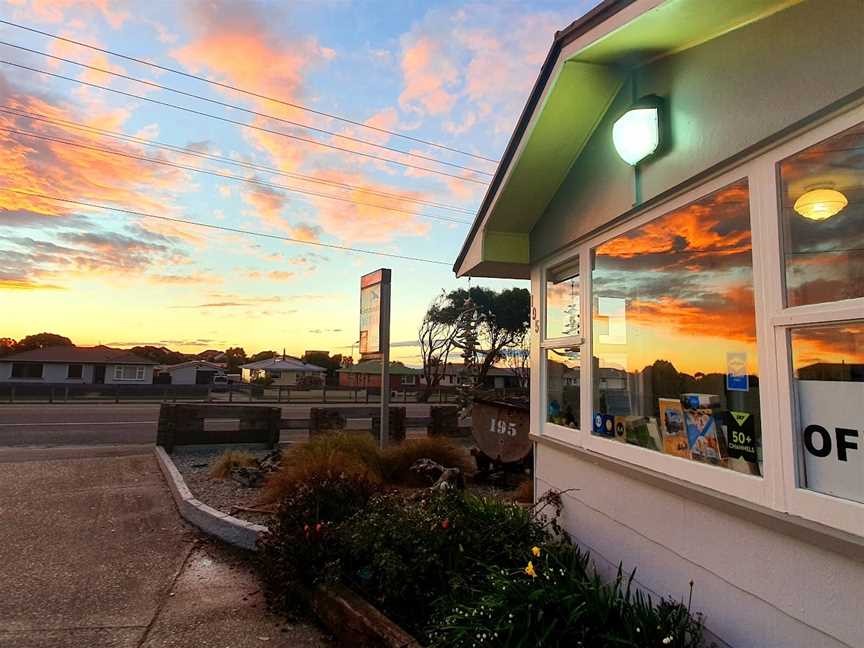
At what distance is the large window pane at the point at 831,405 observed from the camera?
5.98 feet

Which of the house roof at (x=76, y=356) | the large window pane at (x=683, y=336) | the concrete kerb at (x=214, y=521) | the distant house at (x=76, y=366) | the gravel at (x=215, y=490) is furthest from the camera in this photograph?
the house roof at (x=76, y=356)

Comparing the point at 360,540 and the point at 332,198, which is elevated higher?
the point at 332,198

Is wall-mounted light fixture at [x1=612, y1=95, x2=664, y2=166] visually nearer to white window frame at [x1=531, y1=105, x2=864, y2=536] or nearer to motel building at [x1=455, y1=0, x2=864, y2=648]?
motel building at [x1=455, y1=0, x2=864, y2=648]

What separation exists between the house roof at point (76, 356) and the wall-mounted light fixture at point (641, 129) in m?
50.4

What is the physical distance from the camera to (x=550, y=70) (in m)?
3.34

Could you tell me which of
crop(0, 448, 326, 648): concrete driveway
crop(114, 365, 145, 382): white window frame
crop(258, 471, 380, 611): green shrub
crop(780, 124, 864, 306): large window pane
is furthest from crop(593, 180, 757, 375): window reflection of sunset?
crop(114, 365, 145, 382): white window frame

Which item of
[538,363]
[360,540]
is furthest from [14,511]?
[538,363]

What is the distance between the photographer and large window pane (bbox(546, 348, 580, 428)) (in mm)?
3994

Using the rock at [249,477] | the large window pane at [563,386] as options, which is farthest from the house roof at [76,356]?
the large window pane at [563,386]

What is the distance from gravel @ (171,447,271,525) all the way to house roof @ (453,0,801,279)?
11.3 ft

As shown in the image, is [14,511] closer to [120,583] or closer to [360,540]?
[120,583]

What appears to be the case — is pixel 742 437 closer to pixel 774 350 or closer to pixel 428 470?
pixel 774 350

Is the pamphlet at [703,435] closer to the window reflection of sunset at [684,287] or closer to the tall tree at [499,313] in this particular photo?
the window reflection of sunset at [684,287]

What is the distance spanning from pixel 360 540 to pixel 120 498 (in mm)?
4988
